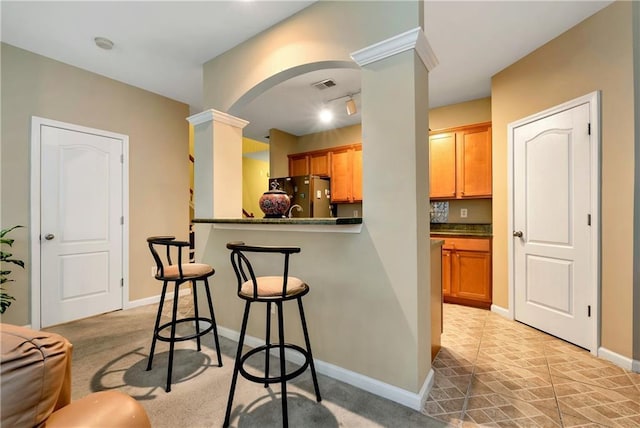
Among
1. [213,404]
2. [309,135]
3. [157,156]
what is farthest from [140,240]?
[309,135]

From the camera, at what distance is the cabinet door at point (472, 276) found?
3.43m

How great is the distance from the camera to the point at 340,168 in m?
4.95

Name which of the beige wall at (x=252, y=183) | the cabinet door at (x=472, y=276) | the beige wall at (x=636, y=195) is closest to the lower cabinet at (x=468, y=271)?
the cabinet door at (x=472, y=276)

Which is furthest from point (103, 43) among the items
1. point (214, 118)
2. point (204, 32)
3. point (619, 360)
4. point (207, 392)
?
point (619, 360)

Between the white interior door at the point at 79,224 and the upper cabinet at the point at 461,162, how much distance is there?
412cm

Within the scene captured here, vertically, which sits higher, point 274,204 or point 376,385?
point 274,204

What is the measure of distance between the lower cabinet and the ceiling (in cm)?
199

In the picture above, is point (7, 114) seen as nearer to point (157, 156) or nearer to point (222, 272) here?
point (157, 156)

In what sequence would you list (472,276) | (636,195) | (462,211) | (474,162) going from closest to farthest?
(636,195) < (472,276) < (474,162) < (462,211)

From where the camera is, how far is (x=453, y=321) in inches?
121

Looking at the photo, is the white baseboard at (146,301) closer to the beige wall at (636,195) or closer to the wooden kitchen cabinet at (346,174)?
the wooden kitchen cabinet at (346,174)

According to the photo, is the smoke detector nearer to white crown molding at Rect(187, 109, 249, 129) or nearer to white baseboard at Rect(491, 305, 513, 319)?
white crown molding at Rect(187, 109, 249, 129)

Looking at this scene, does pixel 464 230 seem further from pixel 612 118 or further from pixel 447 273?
pixel 612 118

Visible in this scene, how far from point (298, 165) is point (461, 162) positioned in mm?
2842
